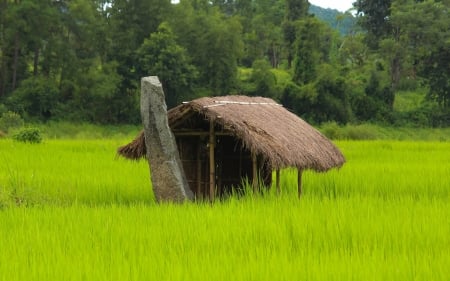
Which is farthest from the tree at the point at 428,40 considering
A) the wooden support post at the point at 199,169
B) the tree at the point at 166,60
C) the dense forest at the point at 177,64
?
the wooden support post at the point at 199,169

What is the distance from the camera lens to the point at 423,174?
36.1 feet

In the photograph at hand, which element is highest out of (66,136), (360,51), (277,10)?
(277,10)

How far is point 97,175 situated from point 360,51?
1065 inches

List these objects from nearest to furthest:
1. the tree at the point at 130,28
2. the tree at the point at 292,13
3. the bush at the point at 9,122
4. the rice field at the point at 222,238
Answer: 1. the rice field at the point at 222,238
2. the bush at the point at 9,122
3. the tree at the point at 130,28
4. the tree at the point at 292,13

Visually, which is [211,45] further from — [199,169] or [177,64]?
[199,169]

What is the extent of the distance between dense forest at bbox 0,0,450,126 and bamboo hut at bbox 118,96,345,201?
1831cm

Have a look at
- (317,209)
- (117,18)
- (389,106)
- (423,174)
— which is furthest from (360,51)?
(317,209)

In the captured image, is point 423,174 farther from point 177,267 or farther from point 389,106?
point 389,106

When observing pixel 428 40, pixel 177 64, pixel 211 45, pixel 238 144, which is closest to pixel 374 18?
pixel 428 40

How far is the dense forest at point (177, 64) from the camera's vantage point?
27.3m

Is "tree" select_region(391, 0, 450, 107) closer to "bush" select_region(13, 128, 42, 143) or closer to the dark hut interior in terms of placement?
"bush" select_region(13, 128, 42, 143)

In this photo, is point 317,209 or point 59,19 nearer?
point 317,209

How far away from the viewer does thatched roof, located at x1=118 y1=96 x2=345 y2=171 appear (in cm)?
759

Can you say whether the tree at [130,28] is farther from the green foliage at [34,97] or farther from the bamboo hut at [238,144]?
the bamboo hut at [238,144]
